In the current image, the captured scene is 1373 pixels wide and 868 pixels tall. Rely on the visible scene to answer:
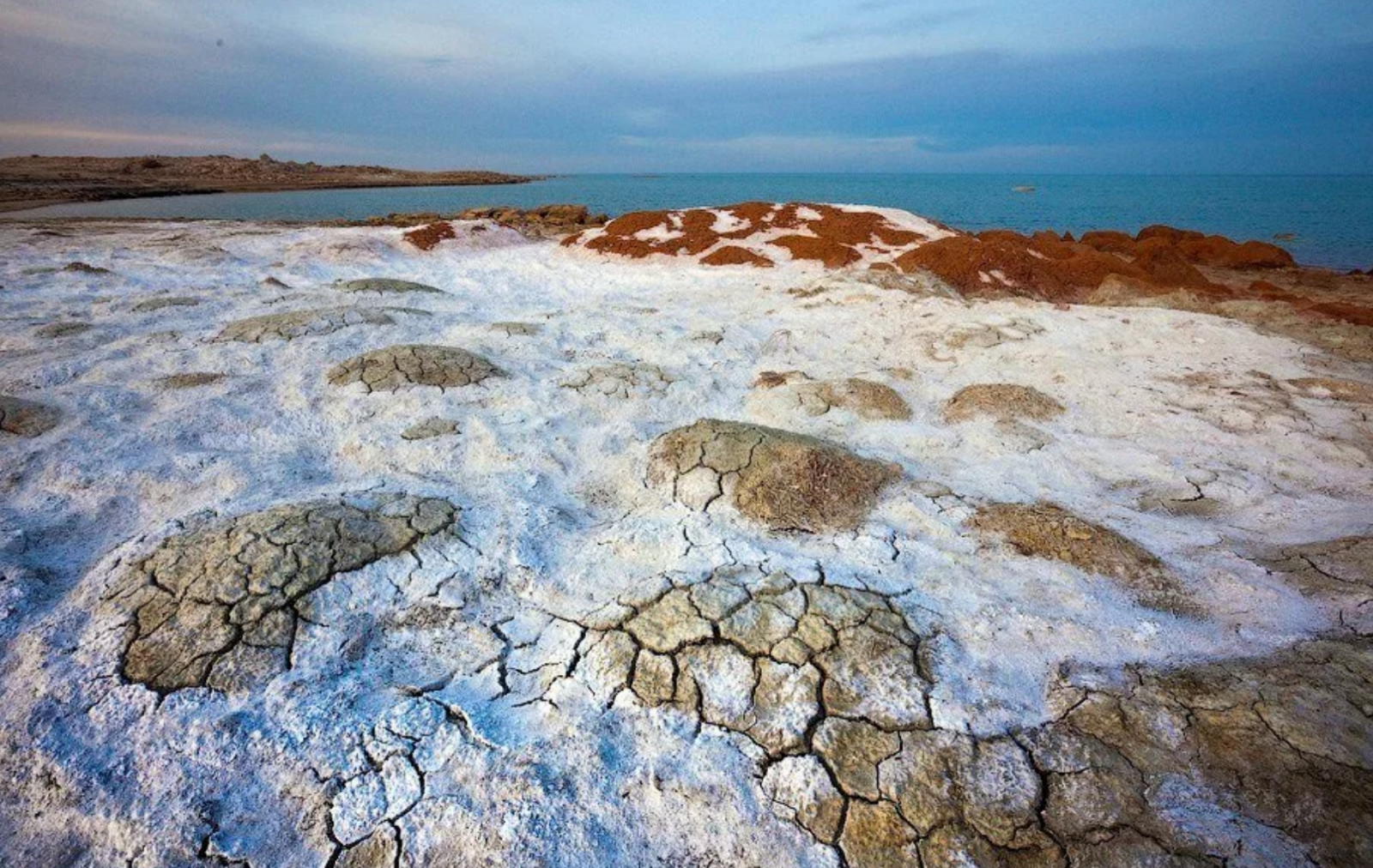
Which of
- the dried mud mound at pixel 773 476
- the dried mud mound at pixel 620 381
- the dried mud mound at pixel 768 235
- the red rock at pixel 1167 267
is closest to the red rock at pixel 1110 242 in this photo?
the red rock at pixel 1167 267

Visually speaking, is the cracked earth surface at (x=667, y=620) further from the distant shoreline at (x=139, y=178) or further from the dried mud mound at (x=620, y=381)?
the distant shoreline at (x=139, y=178)

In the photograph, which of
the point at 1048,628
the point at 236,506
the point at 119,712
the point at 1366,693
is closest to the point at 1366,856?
the point at 1366,693

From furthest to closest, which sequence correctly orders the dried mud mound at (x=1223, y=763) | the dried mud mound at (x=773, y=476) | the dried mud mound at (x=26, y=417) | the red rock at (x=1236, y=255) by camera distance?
the red rock at (x=1236, y=255), the dried mud mound at (x=26, y=417), the dried mud mound at (x=773, y=476), the dried mud mound at (x=1223, y=763)

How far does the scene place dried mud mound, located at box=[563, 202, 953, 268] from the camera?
1308 cm

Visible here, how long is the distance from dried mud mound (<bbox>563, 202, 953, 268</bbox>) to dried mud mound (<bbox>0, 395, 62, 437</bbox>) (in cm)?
1072

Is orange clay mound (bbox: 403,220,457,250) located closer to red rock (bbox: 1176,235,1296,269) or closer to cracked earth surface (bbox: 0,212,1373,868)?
cracked earth surface (bbox: 0,212,1373,868)

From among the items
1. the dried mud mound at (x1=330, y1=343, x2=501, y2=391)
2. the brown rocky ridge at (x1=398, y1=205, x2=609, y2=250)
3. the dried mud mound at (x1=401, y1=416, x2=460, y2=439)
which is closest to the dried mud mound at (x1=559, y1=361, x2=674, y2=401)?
the dried mud mound at (x1=330, y1=343, x2=501, y2=391)

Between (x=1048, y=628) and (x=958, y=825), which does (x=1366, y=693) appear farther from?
(x=958, y=825)

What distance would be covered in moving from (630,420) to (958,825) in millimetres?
3525

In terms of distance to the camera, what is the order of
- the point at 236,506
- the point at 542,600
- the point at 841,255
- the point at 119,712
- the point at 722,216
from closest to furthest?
the point at 119,712
the point at 542,600
the point at 236,506
the point at 841,255
the point at 722,216

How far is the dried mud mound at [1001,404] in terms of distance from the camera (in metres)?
5.06

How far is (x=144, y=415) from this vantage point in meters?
4.37

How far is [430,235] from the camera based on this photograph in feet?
45.3

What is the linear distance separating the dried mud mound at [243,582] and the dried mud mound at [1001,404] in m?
4.16
